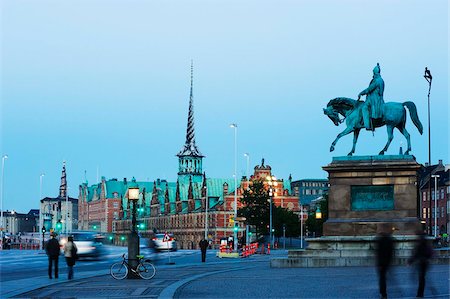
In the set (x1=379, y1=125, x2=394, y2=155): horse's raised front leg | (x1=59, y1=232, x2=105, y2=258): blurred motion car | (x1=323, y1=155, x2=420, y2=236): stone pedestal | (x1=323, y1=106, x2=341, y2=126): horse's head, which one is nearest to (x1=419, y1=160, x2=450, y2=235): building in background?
(x1=59, y1=232, x2=105, y2=258): blurred motion car

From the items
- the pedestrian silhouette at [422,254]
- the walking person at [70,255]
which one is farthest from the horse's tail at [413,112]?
the pedestrian silhouette at [422,254]

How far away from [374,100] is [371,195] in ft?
16.4

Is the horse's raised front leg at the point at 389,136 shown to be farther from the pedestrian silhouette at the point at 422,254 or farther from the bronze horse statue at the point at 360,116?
the pedestrian silhouette at the point at 422,254

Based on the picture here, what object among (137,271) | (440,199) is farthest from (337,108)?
(440,199)

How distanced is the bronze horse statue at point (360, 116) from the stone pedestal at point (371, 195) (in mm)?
1745

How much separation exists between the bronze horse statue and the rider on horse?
0.94 feet

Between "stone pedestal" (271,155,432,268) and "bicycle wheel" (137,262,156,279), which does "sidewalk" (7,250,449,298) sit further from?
"stone pedestal" (271,155,432,268)

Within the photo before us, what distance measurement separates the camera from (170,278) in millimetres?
36500

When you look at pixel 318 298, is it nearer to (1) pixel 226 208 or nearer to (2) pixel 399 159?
(2) pixel 399 159

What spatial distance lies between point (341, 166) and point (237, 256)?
33462mm

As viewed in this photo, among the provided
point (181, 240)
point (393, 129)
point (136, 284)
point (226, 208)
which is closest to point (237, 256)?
point (393, 129)

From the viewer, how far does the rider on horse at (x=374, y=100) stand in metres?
45.5

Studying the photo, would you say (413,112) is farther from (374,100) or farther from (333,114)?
(333,114)

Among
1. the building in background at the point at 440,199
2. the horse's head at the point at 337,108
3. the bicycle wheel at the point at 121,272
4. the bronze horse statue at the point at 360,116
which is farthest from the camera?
the building in background at the point at 440,199
